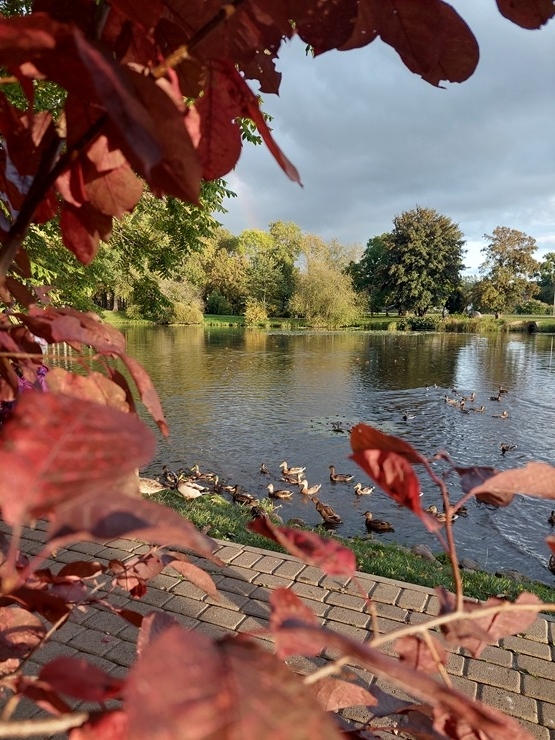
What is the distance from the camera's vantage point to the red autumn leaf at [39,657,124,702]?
284 millimetres

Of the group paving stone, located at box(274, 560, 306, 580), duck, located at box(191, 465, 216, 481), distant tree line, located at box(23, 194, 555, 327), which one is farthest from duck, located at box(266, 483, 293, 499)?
distant tree line, located at box(23, 194, 555, 327)

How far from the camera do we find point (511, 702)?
219cm

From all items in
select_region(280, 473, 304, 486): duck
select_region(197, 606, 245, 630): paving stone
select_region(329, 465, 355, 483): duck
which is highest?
select_region(197, 606, 245, 630): paving stone

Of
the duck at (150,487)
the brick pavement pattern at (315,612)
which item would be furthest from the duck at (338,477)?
the brick pavement pattern at (315,612)

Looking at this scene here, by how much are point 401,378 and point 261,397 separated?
5.90 metres

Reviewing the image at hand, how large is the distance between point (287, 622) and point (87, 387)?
0.78ft

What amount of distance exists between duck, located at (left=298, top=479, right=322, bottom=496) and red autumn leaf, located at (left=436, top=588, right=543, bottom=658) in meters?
7.14

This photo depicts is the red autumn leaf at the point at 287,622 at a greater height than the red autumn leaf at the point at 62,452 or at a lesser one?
lesser

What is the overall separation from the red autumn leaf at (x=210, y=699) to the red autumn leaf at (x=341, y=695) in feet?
1.19

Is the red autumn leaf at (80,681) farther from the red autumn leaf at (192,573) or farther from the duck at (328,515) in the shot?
the duck at (328,515)

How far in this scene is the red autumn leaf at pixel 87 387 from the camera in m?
0.41

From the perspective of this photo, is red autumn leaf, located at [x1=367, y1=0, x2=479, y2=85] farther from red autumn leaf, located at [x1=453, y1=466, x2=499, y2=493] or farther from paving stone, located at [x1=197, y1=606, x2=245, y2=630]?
paving stone, located at [x1=197, y1=606, x2=245, y2=630]

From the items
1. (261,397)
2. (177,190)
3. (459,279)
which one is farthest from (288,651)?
(459,279)

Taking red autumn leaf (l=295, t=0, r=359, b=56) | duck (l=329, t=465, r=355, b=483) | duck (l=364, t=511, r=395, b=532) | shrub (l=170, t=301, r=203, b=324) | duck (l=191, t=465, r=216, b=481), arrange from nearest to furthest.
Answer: red autumn leaf (l=295, t=0, r=359, b=56)
duck (l=364, t=511, r=395, b=532)
duck (l=191, t=465, r=216, b=481)
duck (l=329, t=465, r=355, b=483)
shrub (l=170, t=301, r=203, b=324)
